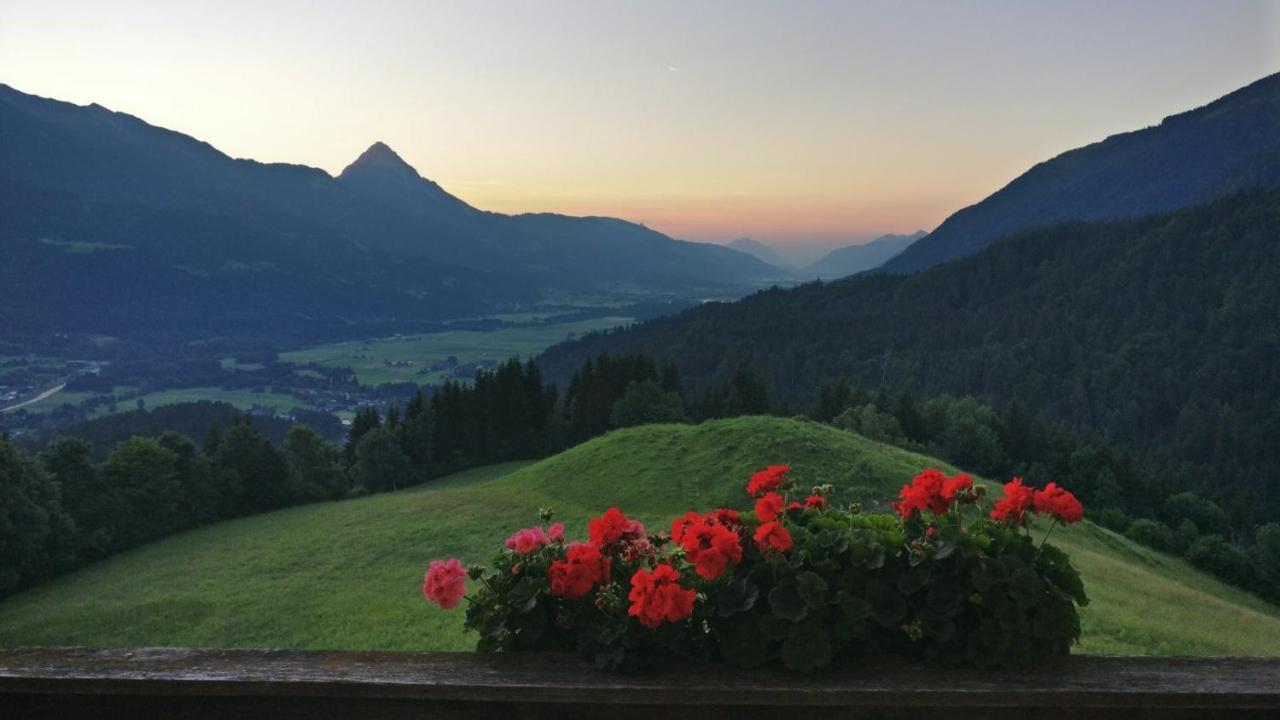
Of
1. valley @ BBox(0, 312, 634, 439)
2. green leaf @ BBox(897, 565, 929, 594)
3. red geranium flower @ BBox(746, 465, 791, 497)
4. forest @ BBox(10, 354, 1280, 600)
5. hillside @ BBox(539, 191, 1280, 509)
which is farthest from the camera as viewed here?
valley @ BBox(0, 312, 634, 439)

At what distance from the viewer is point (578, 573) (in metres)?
3.44

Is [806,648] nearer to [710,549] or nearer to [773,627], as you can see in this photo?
[773,627]

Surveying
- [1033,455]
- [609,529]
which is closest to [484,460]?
[1033,455]

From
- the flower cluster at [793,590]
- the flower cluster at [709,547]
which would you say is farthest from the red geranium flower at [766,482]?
the flower cluster at [709,547]

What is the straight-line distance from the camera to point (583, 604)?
3.40 metres

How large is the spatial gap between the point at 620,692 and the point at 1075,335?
17134 cm

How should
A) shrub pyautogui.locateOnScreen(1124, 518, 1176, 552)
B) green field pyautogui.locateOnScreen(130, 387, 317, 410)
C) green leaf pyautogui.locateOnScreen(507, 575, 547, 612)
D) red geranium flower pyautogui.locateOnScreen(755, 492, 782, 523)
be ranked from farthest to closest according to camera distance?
green field pyautogui.locateOnScreen(130, 387, 317, 410)
shrub pyautogui.locateOnScreen(1124, 518, 1176, 552)
red geranium flower pyautogui.locateOnScreen(755, 492, 782, 523)
green leaf pyautogui.locateOnScreen(507, 575, 547, 612)

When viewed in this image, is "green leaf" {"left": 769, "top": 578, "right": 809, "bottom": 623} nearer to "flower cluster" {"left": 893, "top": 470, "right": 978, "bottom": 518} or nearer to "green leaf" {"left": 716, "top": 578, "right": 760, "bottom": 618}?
"green leaf" {"left": 716, "top": 578, "right": 760, "bottom": 618}

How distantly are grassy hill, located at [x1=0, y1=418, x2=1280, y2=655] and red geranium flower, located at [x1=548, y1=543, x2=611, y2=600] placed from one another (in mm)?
11123

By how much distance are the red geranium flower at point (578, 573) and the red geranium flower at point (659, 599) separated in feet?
1.12

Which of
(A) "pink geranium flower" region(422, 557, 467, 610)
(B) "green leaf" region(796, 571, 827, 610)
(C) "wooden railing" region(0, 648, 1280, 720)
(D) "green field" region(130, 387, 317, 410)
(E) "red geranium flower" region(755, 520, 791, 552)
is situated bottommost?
(D) "green field" region(130, 387, 317, 410)

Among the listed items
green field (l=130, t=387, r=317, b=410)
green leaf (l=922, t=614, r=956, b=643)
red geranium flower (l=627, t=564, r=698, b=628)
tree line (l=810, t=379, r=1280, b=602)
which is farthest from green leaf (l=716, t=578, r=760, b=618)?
green field (l=130, t=387, r=317, b=410)

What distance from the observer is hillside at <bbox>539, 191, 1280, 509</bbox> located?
117 meters

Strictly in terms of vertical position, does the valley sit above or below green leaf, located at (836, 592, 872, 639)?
below
